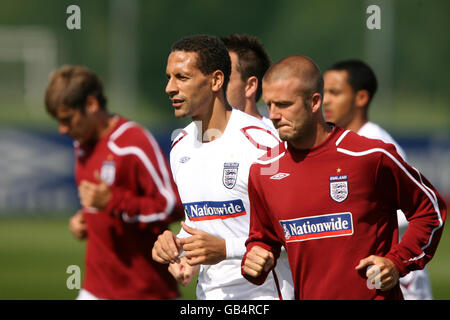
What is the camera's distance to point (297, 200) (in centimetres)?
463

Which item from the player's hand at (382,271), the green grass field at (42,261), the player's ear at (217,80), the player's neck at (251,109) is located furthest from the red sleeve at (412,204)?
the green grass field at (42,261)

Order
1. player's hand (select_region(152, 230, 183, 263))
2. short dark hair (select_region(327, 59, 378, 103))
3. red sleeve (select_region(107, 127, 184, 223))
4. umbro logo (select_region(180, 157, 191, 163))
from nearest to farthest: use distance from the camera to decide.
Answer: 1. player's hand (select_region(152, 230, 183, 263))
2. umbro logo (select_region(180, 157, 191, 163))
3. red sleeve (select_region(107, 127, 184, 223))
4. short dark hair (select_region(327, 59, 378, 103))

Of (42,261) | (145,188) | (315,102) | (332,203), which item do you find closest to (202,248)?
(332,203)

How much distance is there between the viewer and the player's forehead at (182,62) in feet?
17.2

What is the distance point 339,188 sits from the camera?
454cm

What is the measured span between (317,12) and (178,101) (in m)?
30.3

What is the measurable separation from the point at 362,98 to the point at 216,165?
284cm

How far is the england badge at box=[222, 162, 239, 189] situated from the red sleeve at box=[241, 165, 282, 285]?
376 mm

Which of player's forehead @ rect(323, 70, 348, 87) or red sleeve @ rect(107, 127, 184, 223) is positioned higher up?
player's forehead @ rect(323, 70, 348, 87)

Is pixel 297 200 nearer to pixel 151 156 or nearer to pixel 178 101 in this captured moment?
pixel 178 101

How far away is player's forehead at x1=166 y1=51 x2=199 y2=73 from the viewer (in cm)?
525

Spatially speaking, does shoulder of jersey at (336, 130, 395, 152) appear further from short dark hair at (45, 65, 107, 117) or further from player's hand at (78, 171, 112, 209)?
short dark hair at (45, 65, 107, 117)

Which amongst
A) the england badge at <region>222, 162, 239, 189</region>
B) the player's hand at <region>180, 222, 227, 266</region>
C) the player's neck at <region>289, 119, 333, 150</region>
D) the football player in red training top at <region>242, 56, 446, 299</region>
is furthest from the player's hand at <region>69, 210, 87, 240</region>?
the player's neck at <region>289, 119, 333, 150</region>
